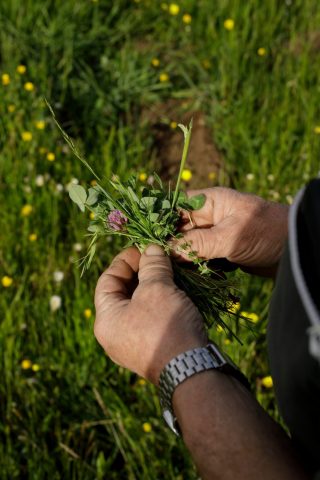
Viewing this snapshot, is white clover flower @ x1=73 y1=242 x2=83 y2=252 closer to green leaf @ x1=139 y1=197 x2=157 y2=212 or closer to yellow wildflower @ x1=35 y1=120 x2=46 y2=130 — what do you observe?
yellow wildflower @ x1=35 y1=120 x2=46 y2=130

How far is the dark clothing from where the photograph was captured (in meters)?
0.85

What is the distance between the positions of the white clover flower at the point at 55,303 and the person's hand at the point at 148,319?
83 cm

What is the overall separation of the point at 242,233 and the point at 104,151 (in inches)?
53.3

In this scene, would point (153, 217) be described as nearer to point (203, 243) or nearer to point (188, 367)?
point (203, 243)

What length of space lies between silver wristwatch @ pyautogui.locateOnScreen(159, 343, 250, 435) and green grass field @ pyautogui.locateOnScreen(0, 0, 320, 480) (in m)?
0.79

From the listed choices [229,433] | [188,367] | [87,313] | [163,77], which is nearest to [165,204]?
[188,367]

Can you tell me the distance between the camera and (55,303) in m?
2.20

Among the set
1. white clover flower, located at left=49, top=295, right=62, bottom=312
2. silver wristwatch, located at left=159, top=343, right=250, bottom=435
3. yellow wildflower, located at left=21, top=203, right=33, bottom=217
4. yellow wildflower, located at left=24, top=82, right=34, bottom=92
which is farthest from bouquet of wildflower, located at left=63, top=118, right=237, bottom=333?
yellow wildflower, located at left=24, top=82, right=34, bottom=92

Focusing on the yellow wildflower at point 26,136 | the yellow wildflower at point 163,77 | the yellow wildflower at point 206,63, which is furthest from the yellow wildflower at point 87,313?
the yellow wildflower at point 206,63

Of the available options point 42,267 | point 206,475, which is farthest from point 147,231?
point 42,267

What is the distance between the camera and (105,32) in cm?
333

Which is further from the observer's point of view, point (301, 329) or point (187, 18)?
point (187, 18)

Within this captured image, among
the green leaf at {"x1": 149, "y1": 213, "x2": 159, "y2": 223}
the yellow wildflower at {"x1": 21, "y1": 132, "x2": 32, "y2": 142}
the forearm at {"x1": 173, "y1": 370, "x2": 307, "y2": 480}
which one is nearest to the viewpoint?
the forearm at {"x1": 173, "y1": 370, "x2": 307, "y2": 480}

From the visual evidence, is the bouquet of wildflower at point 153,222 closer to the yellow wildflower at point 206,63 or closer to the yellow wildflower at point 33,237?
the yellow wildflower at point 33,237
